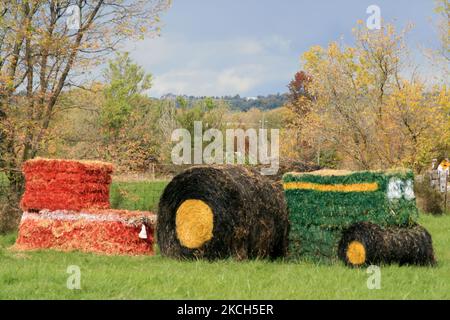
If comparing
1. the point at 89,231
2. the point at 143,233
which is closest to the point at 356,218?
the point at 143,233

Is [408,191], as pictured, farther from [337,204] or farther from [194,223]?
[194,223]

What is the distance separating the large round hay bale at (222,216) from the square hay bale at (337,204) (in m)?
0.28

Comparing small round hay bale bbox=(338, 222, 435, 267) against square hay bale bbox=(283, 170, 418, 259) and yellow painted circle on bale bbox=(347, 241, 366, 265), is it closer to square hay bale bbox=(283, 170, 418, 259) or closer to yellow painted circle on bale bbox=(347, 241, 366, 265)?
yellow painted circle on bale bbox=(347, 241, 366, 265)

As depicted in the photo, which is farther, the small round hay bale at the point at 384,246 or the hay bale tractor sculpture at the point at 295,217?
the hay bale tractor sculpture at the point at 295,217

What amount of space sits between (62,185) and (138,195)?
10.9m

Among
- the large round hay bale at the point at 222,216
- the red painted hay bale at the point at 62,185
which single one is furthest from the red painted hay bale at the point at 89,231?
the large round hay bale at the point at 222,216

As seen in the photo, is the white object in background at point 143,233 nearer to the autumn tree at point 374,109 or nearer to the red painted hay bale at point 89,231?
the red painted hay bale at point 89,231

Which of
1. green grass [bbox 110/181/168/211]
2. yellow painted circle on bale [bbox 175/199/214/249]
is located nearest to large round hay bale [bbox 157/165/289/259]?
yellow painted circle on bale [bbox 175/199/214/249]

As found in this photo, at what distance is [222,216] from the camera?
36.1 feet

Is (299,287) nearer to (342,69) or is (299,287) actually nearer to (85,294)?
(85,294)

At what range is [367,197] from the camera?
10875 millimetres

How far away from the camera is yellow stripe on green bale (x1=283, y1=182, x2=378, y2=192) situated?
10.9 m

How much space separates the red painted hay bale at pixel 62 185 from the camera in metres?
13.7
